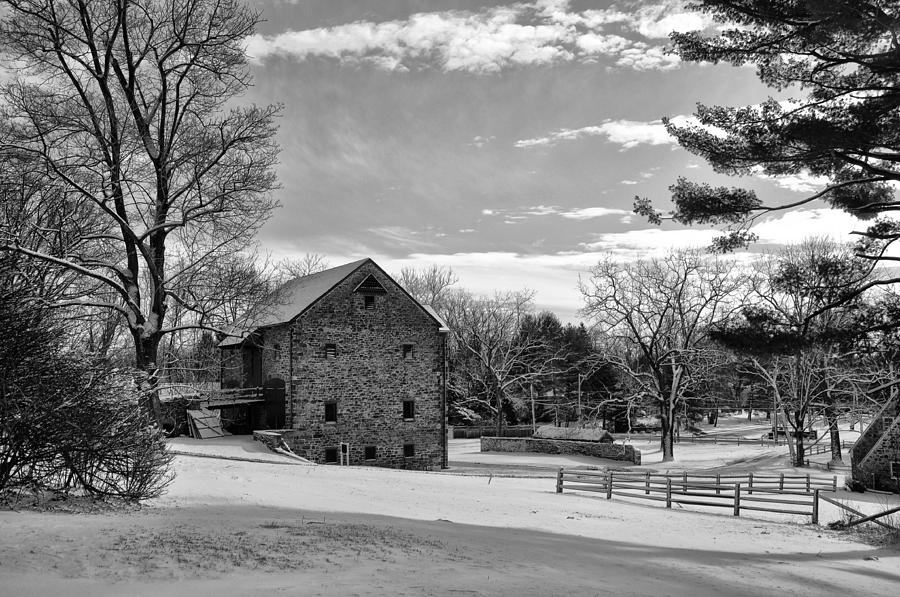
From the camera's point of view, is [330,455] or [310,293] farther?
[310,293]

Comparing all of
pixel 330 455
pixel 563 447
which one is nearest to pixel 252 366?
pixel 330 455

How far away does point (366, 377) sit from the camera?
32969 mm

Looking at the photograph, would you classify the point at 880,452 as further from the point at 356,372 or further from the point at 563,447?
the point at 356,372

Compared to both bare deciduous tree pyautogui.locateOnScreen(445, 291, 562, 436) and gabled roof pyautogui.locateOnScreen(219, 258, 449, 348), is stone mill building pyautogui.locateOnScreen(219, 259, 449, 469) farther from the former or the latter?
bare deciduous tree pyautogui.locateOnScreen(445, 291, 562, 436)

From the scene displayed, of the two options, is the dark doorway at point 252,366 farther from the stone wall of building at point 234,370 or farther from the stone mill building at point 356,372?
the stone wall of building at point 234,370

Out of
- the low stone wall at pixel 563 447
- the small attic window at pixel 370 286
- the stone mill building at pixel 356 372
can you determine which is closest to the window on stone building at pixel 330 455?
the stone mill building at pixel 356 372

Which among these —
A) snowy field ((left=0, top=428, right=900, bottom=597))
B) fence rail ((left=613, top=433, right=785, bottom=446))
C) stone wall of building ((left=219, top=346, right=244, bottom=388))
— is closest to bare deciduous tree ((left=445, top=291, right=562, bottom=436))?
fence rail ((left=613, top=433, right=785, bottom=446))

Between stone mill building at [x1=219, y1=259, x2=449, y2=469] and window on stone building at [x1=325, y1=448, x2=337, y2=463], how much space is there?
0.15ft

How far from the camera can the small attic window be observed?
109 ft

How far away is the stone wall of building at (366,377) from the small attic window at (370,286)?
0.75 feet

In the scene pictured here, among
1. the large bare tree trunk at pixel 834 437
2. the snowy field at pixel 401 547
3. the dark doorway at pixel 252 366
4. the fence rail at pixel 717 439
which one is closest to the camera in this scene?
the snowy field at pixel 401 547

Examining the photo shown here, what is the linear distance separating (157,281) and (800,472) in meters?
29.7

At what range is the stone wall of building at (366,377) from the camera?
3156cm

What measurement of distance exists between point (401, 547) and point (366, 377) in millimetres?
23793
